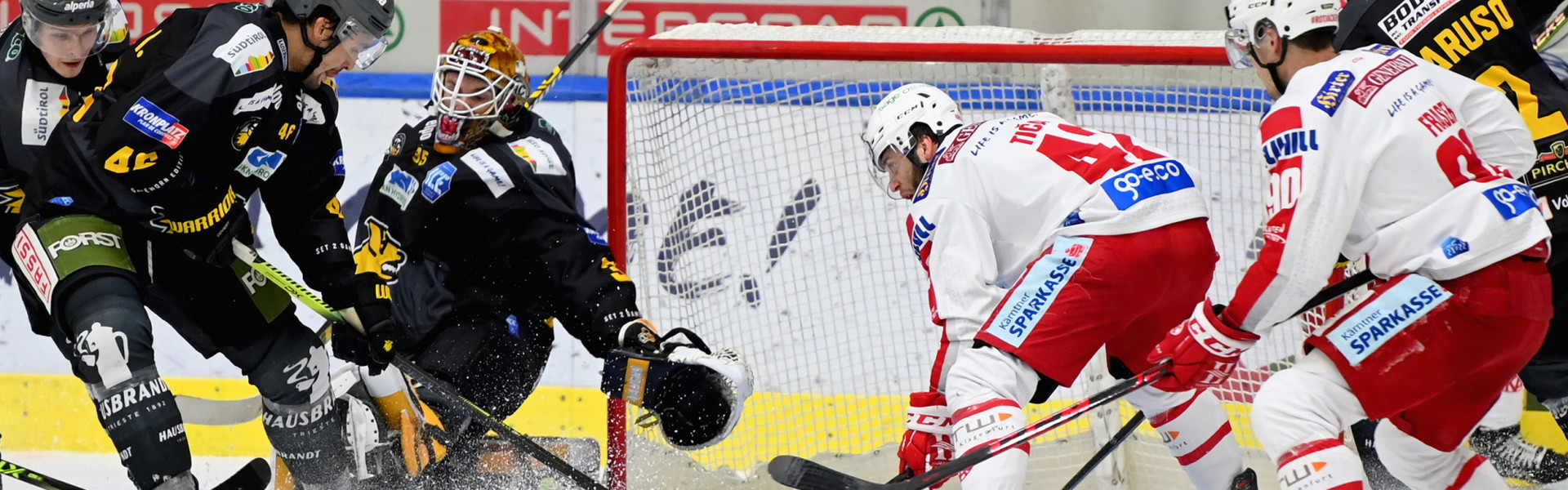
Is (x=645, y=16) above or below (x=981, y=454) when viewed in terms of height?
above

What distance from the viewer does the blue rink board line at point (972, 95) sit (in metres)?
4.00

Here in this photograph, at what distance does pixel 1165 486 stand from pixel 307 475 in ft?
7.36

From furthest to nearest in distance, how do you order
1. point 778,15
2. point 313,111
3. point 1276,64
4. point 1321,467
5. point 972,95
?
point 778,15 < point 972,95 < point 313,111 < point 1276,64 < point 1321,467

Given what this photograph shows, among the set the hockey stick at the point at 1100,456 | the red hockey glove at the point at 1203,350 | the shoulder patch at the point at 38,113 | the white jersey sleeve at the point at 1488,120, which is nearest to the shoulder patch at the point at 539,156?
the shoulder patch at the point at 38,113

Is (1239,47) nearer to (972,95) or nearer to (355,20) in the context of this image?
(972,95)

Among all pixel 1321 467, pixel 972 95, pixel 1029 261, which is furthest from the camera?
pixel 972 95

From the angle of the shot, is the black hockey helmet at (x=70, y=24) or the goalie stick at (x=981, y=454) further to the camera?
the black hockey helmet at (x=70, y=24)

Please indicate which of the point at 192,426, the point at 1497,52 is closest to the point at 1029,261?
the point at 1497,52

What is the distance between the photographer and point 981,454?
266cm

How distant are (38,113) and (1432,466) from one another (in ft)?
10.2

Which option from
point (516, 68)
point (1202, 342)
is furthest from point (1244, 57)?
point (516, 68)

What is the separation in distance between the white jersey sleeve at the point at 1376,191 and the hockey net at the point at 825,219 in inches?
A: 56.7

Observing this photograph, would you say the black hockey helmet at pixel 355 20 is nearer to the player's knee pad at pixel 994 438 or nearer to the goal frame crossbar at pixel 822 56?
the goal frame crossbar at pixel 822 56

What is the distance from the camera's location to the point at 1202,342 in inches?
104
